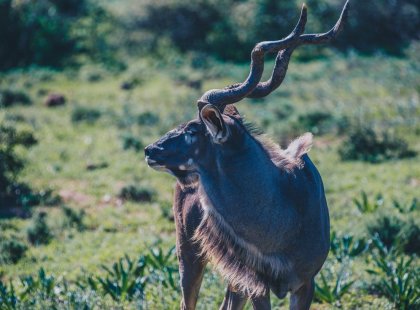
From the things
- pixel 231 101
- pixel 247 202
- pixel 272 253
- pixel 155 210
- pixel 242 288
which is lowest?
pixel 155 210

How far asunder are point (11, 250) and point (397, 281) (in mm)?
4654

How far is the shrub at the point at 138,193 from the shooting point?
10.4 metres

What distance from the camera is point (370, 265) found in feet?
24.3

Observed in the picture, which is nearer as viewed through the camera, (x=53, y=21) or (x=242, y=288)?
(x=242, y=288)

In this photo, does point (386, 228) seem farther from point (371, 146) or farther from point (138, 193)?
point (371, 146)

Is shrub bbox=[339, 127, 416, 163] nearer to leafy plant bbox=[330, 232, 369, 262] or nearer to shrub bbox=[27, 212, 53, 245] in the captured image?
leafy plant bbox=[330, 232, 369, 262]

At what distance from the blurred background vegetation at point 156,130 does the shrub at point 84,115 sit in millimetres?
36

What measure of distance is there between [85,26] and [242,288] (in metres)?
21.1

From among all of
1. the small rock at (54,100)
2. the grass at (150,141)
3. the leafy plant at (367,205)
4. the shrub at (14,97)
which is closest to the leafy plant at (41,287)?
the grass at (150,141)

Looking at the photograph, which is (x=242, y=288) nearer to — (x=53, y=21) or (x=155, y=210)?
(x=155, y=210)

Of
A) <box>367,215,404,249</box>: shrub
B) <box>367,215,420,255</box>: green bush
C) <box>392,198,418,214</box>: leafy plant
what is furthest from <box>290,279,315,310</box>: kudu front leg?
<box>392,198,418,214</box>: leafy plant

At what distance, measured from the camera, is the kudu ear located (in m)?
4.37

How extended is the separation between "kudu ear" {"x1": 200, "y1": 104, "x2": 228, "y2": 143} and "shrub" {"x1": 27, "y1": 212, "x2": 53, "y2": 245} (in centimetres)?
505

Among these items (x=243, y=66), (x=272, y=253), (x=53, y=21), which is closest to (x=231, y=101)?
(x=272, y=253)
